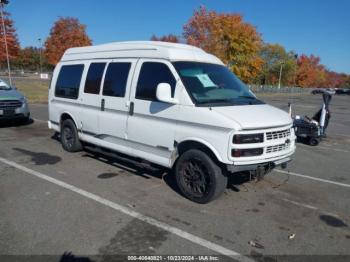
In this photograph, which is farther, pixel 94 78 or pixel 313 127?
pixel 313 127

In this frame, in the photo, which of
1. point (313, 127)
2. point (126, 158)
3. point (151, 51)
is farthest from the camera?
point (313, 127)

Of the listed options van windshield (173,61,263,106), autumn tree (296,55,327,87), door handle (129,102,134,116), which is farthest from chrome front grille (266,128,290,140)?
autumn tree (296,55,327,87)

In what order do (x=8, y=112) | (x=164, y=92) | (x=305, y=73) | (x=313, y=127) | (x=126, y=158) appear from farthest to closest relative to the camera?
(x=305, y=73) < (x=8, y=112) < (x=313, y=127) < (x=126, y=158) < (x=164, y=92)

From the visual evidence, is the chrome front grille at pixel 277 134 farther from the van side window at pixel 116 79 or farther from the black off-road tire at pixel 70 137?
the black off-road tire at pixel 70 137

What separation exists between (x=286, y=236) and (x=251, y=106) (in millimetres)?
1978

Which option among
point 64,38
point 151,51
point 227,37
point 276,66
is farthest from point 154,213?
point 276,66

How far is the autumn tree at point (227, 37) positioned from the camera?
37344 millimetres

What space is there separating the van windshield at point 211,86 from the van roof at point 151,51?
0.57 ft

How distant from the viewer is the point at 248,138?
451 cm

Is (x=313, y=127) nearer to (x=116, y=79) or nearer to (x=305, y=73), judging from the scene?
(x=116, y=79)

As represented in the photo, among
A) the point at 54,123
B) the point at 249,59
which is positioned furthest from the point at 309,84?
the point at 54,123

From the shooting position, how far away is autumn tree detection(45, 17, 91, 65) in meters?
40.8

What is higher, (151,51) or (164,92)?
(151,51)

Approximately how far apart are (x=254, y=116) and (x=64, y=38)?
134ft
